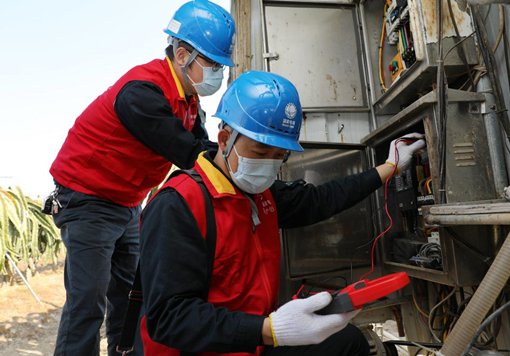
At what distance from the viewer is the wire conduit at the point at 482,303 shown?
98cm

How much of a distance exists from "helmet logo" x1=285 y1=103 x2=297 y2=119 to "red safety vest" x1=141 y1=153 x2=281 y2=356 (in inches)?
11.5

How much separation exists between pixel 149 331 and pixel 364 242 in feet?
4.69

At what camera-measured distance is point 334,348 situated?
1119 mm

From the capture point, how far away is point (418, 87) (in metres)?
1.88

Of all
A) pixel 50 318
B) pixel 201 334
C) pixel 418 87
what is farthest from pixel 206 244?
pixel 50 318

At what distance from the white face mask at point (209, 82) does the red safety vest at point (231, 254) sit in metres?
0.62

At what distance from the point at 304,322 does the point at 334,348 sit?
0.26m

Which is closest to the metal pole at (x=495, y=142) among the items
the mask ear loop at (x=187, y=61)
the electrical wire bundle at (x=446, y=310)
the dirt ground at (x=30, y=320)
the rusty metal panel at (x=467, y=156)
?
the rusty metal panel at (x=467, y=156)

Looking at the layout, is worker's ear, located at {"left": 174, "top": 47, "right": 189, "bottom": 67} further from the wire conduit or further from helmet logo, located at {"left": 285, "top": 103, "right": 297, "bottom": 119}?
the wire conduit

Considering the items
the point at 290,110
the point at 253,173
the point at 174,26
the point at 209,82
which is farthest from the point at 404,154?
the point at 174,26

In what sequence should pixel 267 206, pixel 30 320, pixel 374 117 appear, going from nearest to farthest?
pixel 267 206, pixel 374 117, pixel 30 320

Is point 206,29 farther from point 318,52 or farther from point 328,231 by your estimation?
point 328,231

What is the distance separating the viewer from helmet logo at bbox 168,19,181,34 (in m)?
1.77

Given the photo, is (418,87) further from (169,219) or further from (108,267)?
(108,267)
